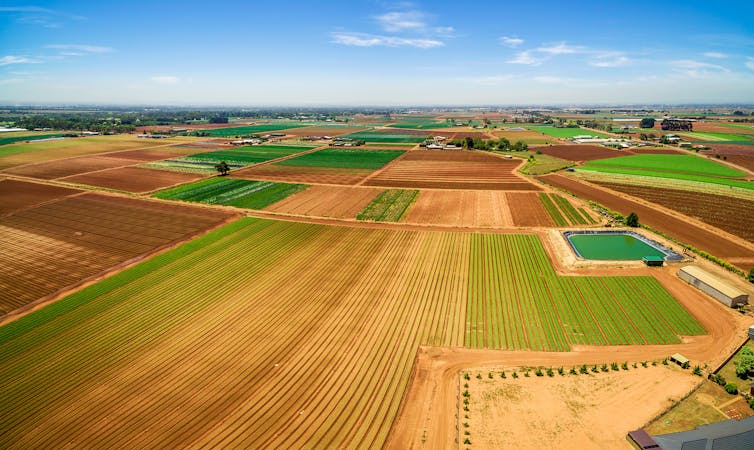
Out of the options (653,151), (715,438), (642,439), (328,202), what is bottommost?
(642,439)

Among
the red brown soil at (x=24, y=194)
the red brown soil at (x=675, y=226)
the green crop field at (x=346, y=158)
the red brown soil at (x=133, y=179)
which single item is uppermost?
the green crop field at (x=346, y=158)

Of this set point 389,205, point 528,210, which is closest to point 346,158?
point 389,205

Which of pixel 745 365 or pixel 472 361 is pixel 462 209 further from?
pixel 745 365

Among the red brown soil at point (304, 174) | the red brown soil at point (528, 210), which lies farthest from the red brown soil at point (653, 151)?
the red brown soil at point (304, 174)

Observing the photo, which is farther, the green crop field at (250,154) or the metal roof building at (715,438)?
the green crop field at (250,154)

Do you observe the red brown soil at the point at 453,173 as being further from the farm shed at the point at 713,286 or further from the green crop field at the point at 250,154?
the green crop field at the point at 250,154

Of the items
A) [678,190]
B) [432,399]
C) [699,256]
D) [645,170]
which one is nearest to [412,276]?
[432,399]

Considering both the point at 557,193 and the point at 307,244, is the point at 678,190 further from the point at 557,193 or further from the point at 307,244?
the point at 307,244
